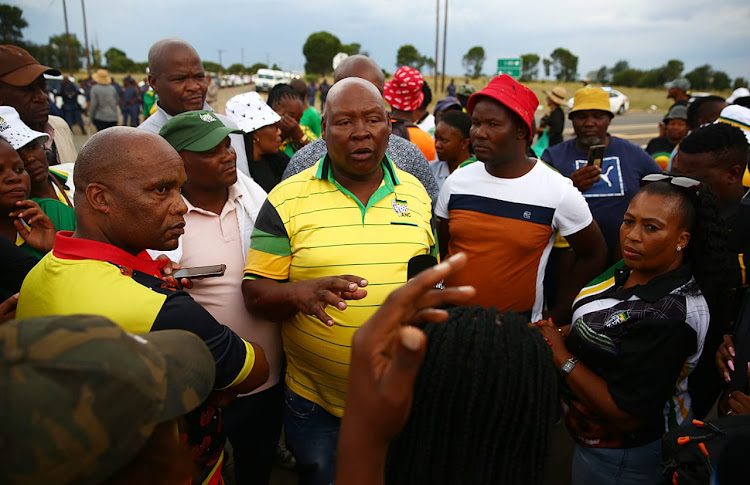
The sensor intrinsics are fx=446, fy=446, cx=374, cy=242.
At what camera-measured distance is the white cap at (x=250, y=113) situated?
11.8 feet

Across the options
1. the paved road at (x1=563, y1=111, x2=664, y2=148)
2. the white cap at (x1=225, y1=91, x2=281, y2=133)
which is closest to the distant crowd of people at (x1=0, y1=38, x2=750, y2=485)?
the white cap at (x1=225, y1=91, x2=281, y2=133)

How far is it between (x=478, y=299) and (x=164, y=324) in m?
1.75

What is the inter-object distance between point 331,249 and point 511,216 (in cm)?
111

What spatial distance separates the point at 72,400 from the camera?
75 cm

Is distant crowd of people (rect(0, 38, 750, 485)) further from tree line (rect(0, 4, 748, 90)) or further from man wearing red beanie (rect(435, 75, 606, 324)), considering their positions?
tree line (rect(0, 4, 748, 90))

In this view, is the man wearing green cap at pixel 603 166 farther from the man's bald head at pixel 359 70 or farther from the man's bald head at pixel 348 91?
the man's bald head at pixel 348 91

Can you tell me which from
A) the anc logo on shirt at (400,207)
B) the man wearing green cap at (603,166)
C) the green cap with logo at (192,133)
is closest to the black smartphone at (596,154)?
the man wearing green cap at (603,166)

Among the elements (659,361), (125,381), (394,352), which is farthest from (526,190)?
(125,381)

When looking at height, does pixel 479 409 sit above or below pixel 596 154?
below

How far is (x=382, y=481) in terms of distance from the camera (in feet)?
3.22

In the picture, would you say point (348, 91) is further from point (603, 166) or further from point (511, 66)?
point (511, 66)

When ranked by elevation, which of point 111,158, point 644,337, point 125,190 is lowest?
point 644,337

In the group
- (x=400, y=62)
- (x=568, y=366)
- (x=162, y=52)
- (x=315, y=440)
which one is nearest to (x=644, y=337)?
(x=568, y=366)

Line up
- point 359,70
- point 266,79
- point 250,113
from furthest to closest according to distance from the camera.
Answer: point 266,79, point 250,113, point 359,70
